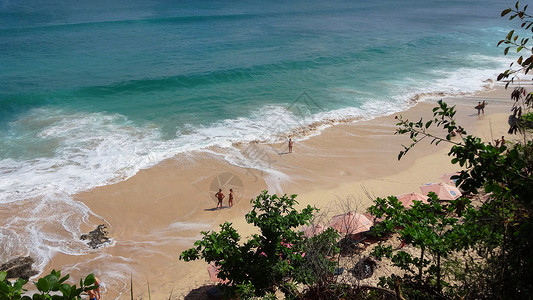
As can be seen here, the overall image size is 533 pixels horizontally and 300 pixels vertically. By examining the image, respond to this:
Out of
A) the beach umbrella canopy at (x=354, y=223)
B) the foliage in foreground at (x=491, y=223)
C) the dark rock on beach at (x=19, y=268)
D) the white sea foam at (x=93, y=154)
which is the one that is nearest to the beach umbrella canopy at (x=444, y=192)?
the beach umbrella canopy at (x=354, y=223)

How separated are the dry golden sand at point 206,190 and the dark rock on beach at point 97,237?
0.97ft

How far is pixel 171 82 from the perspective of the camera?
93.5 feet

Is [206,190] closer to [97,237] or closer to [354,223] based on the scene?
[97,237]

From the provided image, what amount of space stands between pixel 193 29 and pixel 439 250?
4620cm

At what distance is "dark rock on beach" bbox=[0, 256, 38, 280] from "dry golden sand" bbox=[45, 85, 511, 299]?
60cm

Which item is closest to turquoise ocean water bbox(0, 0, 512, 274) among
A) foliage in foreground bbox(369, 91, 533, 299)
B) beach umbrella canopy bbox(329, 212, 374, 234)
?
beach umbrella canopy bbox(329, 212, 374, 234)

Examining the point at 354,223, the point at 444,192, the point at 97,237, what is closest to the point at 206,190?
the point at 97,237

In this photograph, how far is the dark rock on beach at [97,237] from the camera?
40.7ft

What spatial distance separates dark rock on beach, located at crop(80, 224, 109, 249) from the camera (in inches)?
488

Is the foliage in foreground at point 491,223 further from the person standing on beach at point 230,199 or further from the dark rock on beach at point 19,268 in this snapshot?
the dark rock on beach at point 19,268

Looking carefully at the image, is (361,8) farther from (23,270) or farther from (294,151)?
(23,270)

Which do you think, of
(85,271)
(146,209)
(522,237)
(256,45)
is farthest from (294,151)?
(256,45)

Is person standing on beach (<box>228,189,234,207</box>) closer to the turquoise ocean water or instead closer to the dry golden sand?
the dry golden sand

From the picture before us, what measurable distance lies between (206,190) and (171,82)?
15632 millimetres
